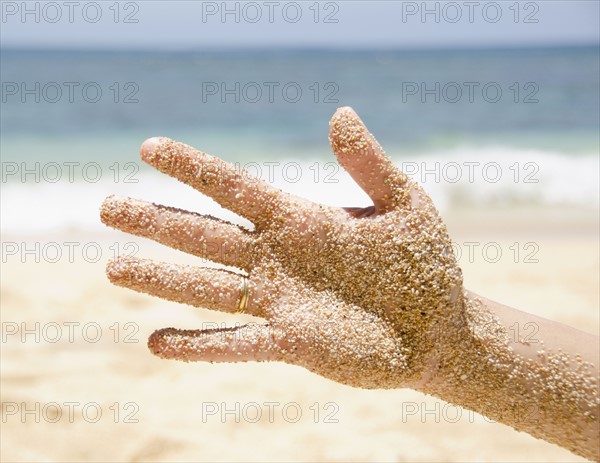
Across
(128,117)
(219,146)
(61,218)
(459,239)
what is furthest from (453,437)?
(128,117)

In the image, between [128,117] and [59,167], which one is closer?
[59,167]

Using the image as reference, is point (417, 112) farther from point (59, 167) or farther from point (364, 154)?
point (364, 154)

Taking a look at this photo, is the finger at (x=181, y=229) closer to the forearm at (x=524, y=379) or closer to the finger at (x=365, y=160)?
the finger at (x=365, y=160)

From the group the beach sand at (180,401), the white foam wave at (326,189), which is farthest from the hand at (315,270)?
the white foam wave at (326,189)

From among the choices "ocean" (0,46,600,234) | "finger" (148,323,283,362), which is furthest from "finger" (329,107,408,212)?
"ocean" (0,46,600,234)

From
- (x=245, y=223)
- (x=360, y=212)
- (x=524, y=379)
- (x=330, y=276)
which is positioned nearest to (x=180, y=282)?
(x=330, y=276)

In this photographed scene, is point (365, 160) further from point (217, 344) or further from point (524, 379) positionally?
point (524, 379)
